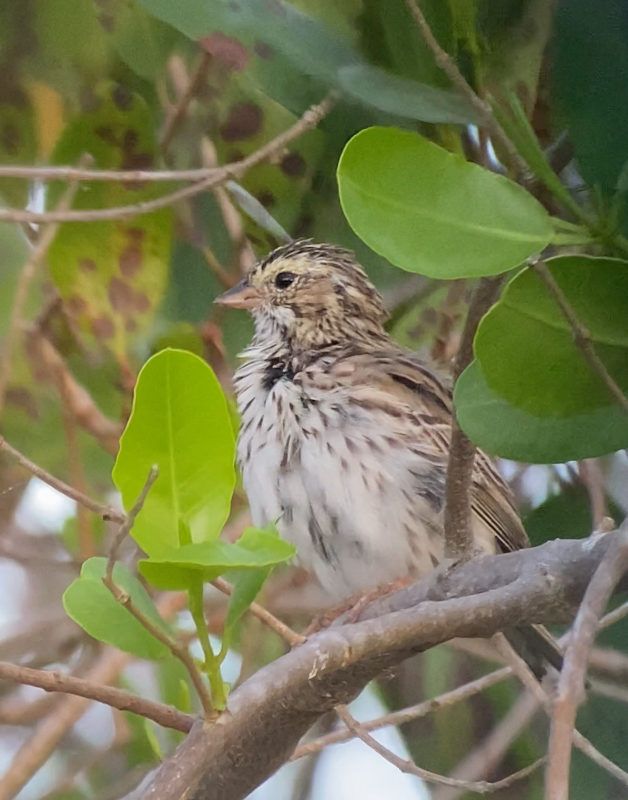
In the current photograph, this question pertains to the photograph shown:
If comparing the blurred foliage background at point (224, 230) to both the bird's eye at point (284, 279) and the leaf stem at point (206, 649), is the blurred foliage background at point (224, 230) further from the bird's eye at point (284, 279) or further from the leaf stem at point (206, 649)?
the leaf stem at point (206, 649)

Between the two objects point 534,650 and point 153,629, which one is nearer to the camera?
point 153,629

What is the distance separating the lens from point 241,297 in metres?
1.74

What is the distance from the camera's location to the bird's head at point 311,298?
1.80 metres

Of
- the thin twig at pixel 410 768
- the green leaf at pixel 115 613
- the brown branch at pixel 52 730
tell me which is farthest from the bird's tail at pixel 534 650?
the green leaf at pixel 115 613

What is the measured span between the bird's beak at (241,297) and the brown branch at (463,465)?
82cm

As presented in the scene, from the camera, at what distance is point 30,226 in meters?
1.65

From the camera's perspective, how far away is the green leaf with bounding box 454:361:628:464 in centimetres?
75

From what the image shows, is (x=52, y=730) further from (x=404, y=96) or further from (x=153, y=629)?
(x=404, y=96)

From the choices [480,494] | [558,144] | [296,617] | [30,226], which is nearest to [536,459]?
[558,144]

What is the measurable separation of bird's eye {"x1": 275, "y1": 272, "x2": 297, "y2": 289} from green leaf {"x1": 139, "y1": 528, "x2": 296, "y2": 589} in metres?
1.15

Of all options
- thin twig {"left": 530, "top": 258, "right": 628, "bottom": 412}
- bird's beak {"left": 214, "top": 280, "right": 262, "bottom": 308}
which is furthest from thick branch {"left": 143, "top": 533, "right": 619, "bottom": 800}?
bird's beak {"left": 214, "top": 280, "right": 262, "bottom": 308}

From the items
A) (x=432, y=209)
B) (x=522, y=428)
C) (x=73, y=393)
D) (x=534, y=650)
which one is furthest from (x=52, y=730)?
(x=432, y=209)

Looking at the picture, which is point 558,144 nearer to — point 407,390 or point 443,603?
point 443,603

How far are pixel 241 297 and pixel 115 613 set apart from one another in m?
1.02
